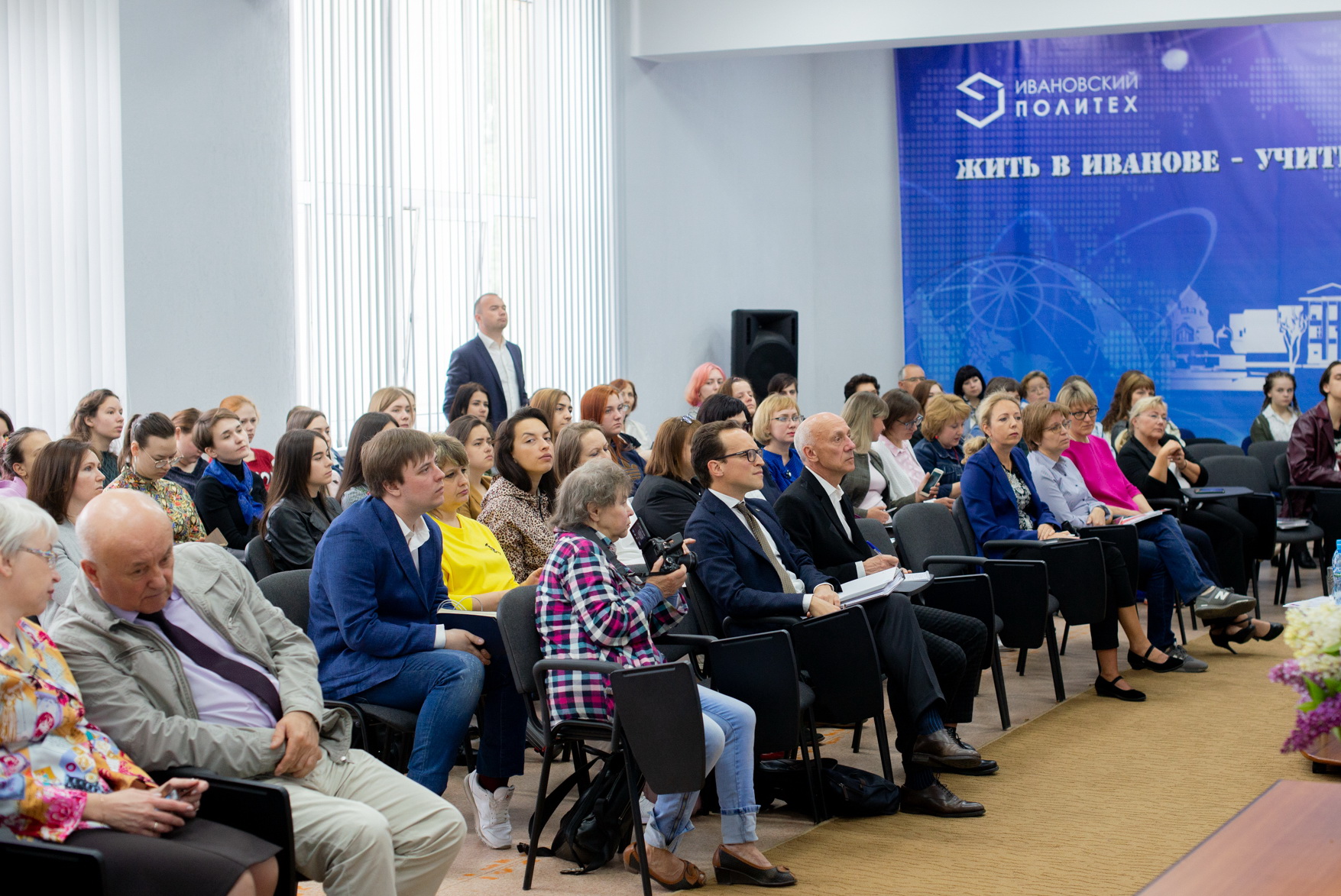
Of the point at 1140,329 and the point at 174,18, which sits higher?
the point at 174,18

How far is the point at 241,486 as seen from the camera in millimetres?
5496

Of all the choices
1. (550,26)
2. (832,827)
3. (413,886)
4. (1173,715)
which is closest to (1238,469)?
(1173,715)

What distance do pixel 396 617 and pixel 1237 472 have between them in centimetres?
565

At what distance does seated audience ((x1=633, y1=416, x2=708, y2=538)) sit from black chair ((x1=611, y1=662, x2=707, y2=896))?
4.30ft

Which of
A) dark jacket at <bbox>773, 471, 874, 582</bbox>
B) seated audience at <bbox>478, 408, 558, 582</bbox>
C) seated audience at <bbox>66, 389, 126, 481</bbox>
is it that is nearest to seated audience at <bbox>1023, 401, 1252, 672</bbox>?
dark jacket at <bbox>773, 471, 874, 582</bbox>

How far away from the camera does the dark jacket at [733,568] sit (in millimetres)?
3885

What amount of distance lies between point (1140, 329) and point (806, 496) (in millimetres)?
7322

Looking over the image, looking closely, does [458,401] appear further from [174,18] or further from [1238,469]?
[1238,469]

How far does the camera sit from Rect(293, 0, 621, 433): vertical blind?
7.18 m

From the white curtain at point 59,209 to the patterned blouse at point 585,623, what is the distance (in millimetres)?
3670

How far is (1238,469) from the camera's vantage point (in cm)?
744

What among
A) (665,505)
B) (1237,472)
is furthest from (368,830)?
(1237,472)

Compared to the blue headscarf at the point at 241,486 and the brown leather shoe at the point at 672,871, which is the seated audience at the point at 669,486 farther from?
the blue headscarf at the point at 241,486

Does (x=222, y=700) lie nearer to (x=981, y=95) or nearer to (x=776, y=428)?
(x=776, y=428)
